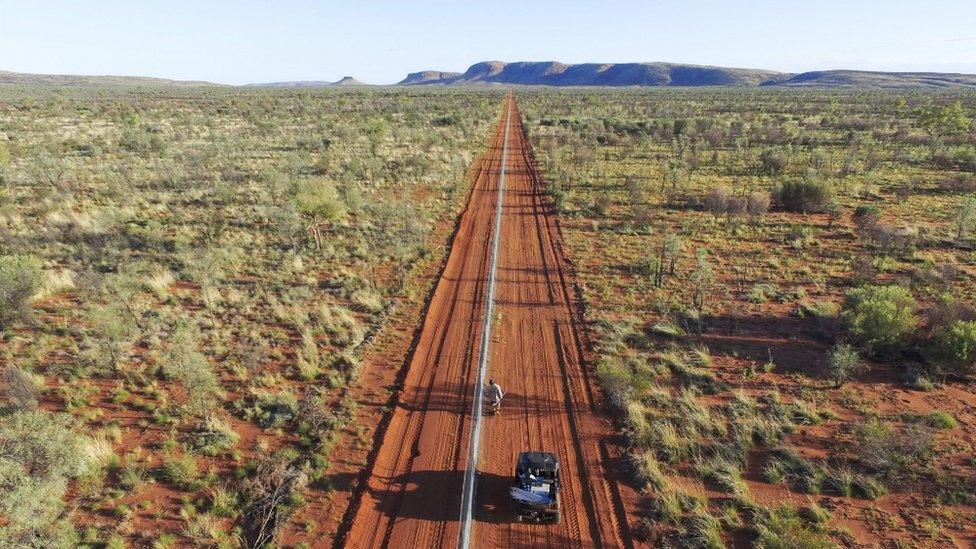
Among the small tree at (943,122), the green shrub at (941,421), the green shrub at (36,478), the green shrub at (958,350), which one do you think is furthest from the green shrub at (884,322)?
the small tree at (943,122)

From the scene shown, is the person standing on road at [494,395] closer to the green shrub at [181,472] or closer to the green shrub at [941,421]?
the green shrub at [181,472]

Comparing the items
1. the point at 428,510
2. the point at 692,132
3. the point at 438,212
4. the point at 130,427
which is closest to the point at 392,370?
the point at 428,510

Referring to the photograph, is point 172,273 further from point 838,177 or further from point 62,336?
point 838,177

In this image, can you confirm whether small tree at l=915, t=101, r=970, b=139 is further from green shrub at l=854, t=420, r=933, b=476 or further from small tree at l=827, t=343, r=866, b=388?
green shrub at l=854, t=420, r=933, b=476

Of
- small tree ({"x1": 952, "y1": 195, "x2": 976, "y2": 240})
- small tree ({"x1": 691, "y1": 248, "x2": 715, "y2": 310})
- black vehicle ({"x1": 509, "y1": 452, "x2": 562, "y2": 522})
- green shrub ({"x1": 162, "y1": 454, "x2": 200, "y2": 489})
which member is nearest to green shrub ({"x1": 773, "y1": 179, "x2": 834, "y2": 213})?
small tree ({"x1": 952, "y1": 195, "x2": 976, "y2": 240})

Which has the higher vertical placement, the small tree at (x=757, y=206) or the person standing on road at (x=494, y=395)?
the small tree at (x=757, y=206)
